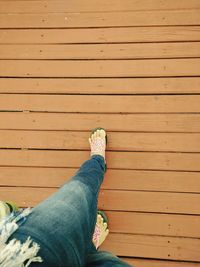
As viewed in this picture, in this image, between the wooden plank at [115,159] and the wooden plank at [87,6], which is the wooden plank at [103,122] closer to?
the wooden plank at [115,159]

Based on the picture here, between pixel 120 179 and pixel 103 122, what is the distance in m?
0.31

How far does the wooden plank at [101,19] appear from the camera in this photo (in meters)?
1.73

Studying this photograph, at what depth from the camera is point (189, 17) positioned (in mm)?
1728

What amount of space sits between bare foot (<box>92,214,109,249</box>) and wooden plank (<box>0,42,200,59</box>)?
0.85 metres

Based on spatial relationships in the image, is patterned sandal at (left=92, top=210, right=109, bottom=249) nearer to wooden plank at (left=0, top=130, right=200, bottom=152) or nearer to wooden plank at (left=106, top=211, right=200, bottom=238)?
wooden plank at (left=106, top=211, right=200, bottom=238)

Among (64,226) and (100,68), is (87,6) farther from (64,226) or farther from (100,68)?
(64,226)

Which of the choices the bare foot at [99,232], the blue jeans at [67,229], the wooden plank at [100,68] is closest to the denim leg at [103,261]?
the blue jeans at [67,229]

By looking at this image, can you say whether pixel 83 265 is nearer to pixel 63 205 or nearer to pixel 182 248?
pixel 63 205

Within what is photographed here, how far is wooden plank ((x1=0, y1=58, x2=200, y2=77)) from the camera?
1.69m

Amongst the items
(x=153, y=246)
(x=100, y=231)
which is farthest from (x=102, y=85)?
(x=153, y=246)

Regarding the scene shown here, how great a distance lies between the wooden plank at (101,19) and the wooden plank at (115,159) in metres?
0.70

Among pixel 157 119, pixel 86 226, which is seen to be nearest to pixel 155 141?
pixel 157 119

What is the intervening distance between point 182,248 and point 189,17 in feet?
3.89

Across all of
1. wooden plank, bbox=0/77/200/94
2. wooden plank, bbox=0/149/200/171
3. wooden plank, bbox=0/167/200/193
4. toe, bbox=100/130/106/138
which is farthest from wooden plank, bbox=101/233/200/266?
wooden plank, bbox=0/77/200/94
